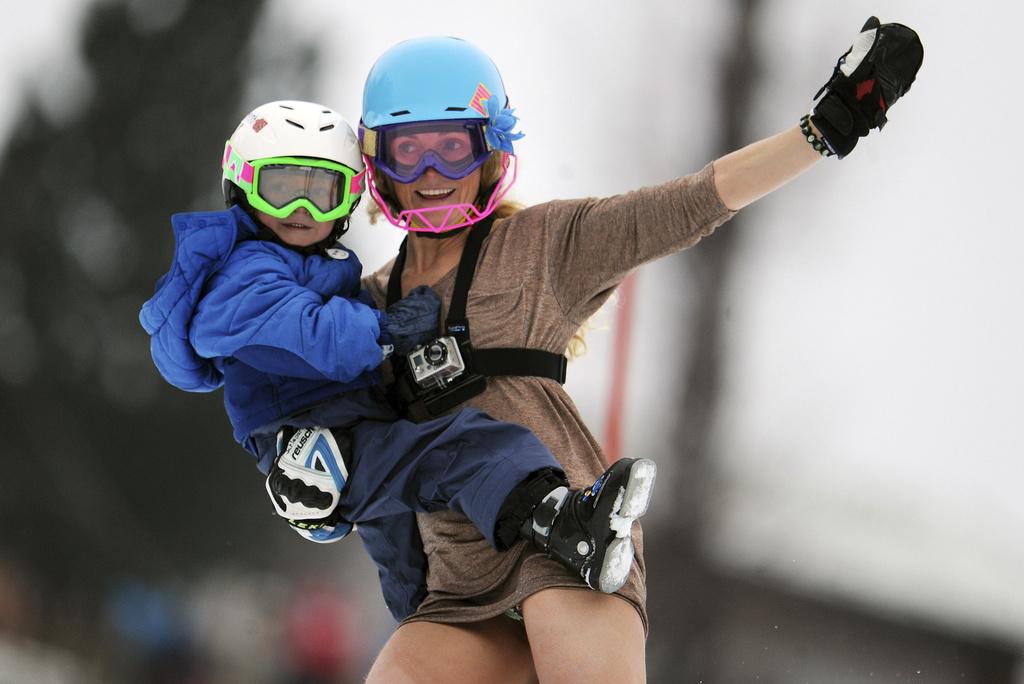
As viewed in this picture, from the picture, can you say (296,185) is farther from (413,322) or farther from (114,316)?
(114,316)

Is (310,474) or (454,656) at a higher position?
(310,474)

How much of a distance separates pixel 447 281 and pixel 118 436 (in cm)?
212

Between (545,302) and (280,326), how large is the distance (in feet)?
1.47

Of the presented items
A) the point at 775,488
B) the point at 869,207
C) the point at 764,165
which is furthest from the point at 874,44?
the point at 775,488

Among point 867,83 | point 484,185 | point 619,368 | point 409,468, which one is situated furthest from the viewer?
point 619,368

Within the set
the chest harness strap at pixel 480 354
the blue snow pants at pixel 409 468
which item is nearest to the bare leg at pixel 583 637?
the blue snow pants at pixel 409 468

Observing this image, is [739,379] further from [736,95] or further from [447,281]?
[447,281]

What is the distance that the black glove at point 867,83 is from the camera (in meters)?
1.92

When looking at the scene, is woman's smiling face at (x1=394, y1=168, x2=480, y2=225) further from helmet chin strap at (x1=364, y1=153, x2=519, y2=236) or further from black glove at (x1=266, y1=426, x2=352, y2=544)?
black glove at (x1=266, y1=426, x2=352, y2=544)

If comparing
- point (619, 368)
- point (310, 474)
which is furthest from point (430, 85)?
point (619, 368)

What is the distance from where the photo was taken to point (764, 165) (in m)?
2.00

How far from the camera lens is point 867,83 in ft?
6.31

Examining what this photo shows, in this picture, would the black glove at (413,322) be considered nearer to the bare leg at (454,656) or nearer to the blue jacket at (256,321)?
the blue jacket at (256,321)

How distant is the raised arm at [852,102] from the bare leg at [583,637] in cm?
70
